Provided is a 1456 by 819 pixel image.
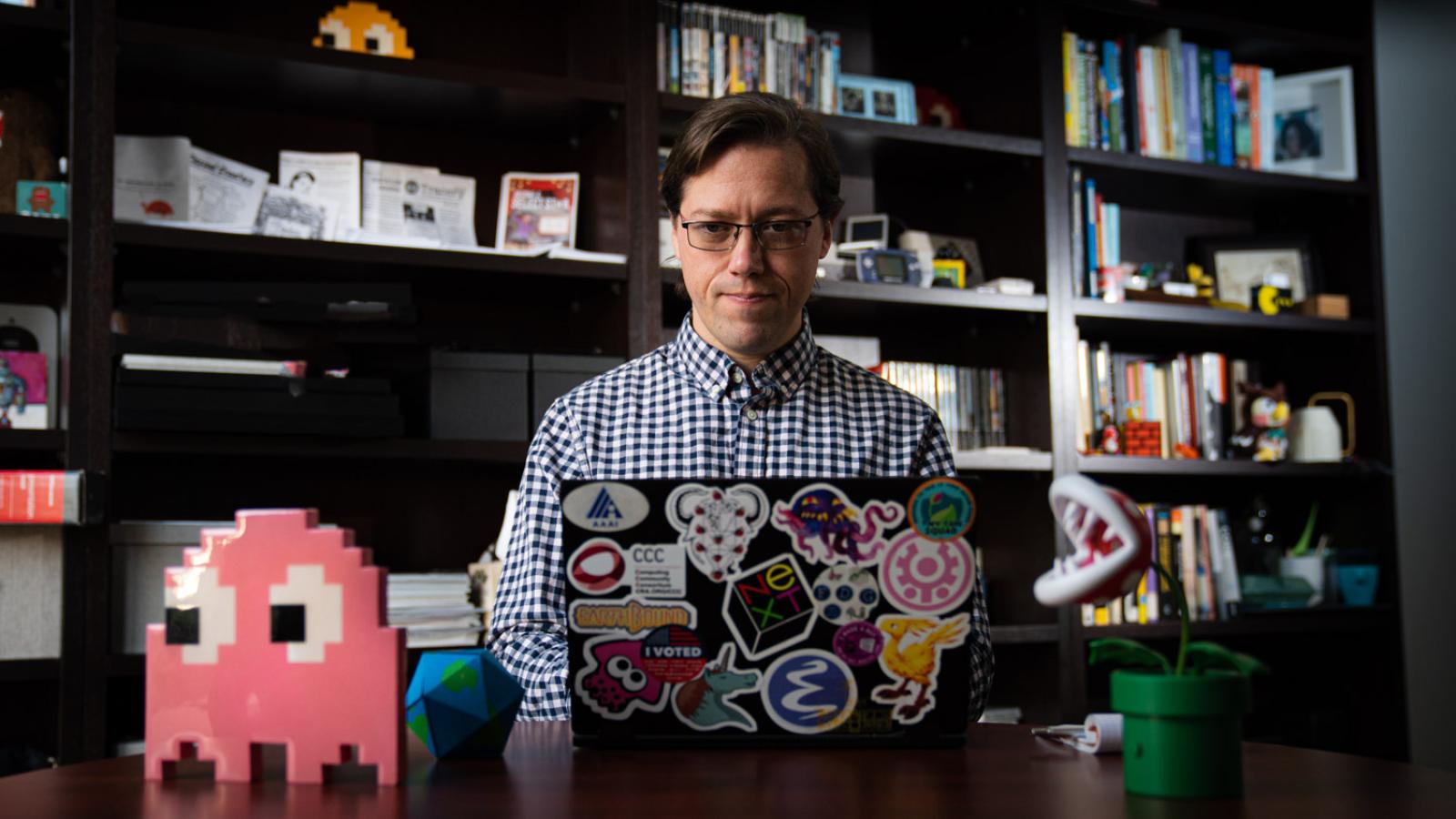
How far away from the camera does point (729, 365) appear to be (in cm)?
168

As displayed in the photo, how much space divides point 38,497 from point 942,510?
1.78 meters

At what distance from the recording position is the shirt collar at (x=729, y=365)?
1681mm

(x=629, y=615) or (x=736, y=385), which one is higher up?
(x=736, y=385)

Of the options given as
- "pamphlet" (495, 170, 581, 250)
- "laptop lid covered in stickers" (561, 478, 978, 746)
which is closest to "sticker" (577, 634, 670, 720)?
"laptop lid covered in stickers" (561, 478, 978, 746)

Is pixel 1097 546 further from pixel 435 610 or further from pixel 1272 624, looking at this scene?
pixel 1272 624

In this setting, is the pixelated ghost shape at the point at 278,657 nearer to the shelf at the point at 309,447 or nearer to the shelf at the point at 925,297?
the shelf at the point at 309,447

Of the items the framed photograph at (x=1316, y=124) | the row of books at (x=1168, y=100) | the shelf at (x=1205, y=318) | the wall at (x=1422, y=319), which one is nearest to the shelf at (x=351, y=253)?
the shelf at (x=1205, y=318)

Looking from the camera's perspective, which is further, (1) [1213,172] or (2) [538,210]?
(1) [1213,172]

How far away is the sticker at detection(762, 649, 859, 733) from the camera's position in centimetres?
102

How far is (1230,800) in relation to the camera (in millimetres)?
872

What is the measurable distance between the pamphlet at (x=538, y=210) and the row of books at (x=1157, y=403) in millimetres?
1270

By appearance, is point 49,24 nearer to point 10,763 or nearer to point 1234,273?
point 10,763

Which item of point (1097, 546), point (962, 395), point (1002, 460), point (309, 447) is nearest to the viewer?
point (1097, 546)

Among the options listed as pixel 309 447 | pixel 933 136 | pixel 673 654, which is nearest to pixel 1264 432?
pixel 933 136
